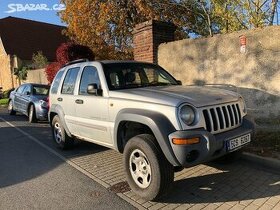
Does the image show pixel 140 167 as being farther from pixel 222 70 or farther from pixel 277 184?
pixel 222 70

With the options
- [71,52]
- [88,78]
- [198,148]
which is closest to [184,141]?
[198,148]

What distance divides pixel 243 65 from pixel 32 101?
7522 mm

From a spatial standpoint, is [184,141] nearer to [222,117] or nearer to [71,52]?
[222,117]

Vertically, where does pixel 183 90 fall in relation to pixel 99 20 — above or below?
below

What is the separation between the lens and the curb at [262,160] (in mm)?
5332

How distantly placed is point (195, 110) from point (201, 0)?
12170 millimetres

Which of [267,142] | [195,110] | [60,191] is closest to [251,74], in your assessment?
[267,142]

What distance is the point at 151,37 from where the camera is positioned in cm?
952

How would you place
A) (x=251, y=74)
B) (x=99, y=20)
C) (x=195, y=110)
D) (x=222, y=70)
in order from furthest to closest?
(x=99, y=20) → (x=222, y=70) → (x=251, y=74) → (x=195, y=110)

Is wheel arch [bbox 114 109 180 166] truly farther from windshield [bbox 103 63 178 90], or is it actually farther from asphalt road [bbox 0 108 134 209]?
asphalt road [bbox 0 108 134 209]

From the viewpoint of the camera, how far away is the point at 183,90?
16.2 feet

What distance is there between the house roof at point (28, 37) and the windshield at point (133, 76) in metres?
30.6

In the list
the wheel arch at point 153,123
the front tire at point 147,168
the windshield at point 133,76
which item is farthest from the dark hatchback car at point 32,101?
the front tire at point 147,168

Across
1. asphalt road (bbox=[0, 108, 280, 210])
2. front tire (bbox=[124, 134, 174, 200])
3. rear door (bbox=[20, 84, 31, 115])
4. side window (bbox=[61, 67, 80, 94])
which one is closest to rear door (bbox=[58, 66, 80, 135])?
side window (bbox=[61, 67, 80, 94])
